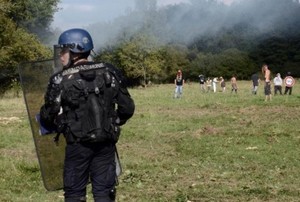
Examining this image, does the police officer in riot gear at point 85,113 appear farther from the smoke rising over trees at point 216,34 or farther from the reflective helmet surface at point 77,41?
the smoke rising over trees at point 216,34

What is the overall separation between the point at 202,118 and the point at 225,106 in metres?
5.04

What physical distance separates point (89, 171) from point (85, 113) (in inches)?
23.5

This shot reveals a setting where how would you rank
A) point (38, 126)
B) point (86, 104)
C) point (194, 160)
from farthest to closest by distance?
point (194, 160)
point (38, 126)
point (86, 104)

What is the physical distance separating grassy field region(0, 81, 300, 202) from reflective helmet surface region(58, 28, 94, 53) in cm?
280

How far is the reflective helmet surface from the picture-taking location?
489 cm

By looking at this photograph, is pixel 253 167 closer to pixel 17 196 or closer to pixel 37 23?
pixel 17 196

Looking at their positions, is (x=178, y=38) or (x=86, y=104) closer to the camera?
(x=86, y=104)

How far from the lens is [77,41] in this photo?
4.90 m

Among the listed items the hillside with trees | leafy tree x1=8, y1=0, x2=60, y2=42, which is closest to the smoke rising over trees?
the hillside with trees

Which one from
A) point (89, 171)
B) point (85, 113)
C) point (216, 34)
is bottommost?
point (89, 171)

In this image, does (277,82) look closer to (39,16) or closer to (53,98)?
(53,98)

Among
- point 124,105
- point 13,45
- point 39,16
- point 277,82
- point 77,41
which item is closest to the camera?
point 77,41

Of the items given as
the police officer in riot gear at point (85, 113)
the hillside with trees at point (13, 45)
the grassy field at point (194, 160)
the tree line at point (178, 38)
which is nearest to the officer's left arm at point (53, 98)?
the police officer in riot gear at point (85, 113)

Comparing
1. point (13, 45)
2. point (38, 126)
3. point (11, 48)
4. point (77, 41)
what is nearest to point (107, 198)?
point (38, 126)
